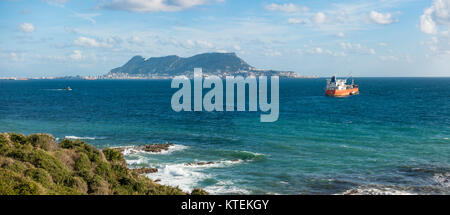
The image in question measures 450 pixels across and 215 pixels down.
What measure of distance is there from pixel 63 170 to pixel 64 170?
0.22 ft

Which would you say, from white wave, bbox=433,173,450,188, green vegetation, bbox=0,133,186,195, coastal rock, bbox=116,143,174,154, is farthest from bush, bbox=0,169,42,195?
white wave, bbox=433,173,450,188

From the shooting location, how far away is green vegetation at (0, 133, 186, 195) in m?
13.8

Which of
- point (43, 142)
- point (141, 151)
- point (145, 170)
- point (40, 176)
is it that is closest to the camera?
point (40, 176)

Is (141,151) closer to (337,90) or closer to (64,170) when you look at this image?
(64,170)

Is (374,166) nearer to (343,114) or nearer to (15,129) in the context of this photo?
(343,114)

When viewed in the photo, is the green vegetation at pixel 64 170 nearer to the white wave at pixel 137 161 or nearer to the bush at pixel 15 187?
the bush at pixel 15 187

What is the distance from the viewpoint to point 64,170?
16625 millimetres

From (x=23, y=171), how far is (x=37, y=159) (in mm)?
2248

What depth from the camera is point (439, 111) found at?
65875 millimetres

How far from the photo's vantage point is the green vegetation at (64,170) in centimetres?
1384

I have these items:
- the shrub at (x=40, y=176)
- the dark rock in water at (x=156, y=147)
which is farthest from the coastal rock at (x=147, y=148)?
the shrub at (x=40, y=176)

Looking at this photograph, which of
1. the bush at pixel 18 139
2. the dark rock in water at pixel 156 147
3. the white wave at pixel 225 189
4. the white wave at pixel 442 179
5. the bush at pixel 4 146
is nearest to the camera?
the bush at pixel 4 146

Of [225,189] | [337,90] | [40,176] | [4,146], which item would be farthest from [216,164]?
[337,90]

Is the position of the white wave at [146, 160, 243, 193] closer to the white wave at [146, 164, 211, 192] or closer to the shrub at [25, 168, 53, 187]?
the white wave at [146, 164, 211, 192]
